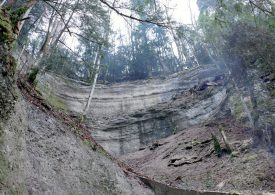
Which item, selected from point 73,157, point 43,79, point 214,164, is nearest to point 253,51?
point 214,164

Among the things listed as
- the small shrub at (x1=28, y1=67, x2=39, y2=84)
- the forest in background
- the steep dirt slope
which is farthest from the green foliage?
the small shrub at (x1=28, y1=67, x2=39, y2=84)

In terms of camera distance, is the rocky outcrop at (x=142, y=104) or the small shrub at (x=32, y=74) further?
the rocky outcrop at (x=142, y=104)

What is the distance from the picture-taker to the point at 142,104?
93.9ft

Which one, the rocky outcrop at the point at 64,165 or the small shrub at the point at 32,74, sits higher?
the small shrub at the point at 32,74

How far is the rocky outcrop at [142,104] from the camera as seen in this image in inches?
958

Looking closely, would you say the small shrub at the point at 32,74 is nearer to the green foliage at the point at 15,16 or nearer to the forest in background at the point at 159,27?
the forest in background at the point at 159,27

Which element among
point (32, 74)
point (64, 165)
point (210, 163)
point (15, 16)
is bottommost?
point (210, 163)

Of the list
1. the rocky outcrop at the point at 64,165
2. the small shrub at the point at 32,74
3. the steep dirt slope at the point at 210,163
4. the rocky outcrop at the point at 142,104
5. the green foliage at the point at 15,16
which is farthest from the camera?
the rocky outcrop at the point at 142,104

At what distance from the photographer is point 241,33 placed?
12.4 m

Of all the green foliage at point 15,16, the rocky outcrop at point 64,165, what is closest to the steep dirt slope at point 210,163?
the rocky outcrop at point 64,165

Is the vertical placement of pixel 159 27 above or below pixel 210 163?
above

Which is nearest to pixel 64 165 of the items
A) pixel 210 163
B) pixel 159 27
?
pixel 159 27

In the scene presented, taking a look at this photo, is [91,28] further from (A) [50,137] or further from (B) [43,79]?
(B) [43,79]

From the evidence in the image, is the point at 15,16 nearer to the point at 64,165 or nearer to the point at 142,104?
the point at 64,165
